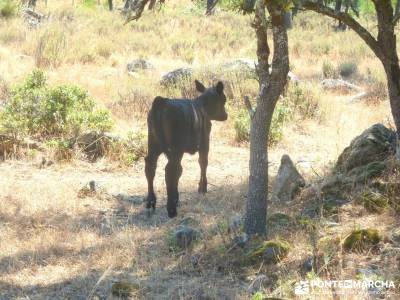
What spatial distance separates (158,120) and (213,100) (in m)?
1.47

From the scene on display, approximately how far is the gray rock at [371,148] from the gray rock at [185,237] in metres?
2.19

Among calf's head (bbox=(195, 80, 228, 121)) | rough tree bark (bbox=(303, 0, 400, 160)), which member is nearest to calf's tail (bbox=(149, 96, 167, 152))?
calf's head (bbox=(195, 80, 228, 121))

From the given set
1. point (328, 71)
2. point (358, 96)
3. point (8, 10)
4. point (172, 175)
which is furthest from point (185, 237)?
point (8, 10)

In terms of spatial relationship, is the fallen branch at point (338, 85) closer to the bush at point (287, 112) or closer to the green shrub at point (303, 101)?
the bush at point (287, 112)

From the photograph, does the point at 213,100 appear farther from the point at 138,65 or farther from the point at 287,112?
the point at 138,65

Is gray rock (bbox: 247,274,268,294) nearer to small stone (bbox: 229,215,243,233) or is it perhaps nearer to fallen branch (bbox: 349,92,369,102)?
small stone (bbox: 229,215,243,233)

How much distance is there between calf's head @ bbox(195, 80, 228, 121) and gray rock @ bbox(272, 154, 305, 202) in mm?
1350

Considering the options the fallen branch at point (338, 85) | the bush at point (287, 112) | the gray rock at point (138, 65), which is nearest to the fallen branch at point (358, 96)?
the fallen branch at point (338, 85)

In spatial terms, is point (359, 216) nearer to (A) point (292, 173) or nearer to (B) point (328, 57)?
(A) point (292, 173)

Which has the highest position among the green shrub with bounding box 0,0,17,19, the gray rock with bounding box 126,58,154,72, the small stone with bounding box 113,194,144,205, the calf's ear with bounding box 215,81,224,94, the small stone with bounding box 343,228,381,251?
the green shrub with bounding box 0,0,17,19

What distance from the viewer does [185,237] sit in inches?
225

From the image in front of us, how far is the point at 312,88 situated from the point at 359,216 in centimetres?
751

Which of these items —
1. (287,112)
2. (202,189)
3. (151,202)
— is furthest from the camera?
(287,112)

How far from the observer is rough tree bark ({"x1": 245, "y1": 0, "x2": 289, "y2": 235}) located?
530cm
